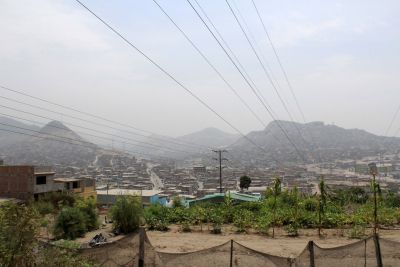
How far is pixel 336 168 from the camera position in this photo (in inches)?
6900

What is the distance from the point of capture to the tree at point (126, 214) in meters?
18.2

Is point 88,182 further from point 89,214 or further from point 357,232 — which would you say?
point 357,232

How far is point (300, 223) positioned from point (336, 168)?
16630 cm

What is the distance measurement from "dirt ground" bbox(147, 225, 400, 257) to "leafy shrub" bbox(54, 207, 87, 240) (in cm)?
323

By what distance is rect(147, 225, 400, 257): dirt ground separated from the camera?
14406mm

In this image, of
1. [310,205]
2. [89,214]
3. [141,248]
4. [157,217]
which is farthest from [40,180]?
[141,248]

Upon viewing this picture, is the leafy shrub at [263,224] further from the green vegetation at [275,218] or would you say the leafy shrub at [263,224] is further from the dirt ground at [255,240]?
the dirt ground at [255,240]

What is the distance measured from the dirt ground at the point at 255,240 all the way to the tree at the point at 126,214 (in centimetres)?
98

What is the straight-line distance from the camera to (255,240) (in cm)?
1603

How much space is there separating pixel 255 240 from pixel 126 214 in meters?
6.08

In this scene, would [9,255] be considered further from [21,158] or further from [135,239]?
[21,158]

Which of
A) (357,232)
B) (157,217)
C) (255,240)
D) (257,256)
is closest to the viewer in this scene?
(257,256)

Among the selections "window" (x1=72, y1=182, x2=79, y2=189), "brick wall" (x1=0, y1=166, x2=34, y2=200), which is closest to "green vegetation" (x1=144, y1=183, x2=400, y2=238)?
"brick wall" (x1=0, y1=166, x2=34, y2=200)

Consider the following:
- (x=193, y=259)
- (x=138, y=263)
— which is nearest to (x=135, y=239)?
(x=138, y=263)
